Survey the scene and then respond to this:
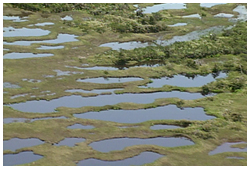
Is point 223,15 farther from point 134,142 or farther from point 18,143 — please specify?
point 18,143

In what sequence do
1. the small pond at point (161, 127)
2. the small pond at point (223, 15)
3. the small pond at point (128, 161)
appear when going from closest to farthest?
the small pond at point (128, 161) < the small pond at point (161, 127) < the small pond at point (223, 15)

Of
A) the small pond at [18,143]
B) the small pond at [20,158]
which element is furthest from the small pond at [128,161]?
→ the small pond at [18,143]

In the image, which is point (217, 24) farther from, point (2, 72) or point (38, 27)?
point (2, 72)

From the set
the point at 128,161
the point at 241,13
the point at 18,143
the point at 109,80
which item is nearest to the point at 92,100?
the point at 109,80

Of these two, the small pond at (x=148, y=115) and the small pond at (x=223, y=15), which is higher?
the small pond at (x=223, y=15)

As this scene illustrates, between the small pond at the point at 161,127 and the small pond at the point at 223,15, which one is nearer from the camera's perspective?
the small pond at the point at 161,127

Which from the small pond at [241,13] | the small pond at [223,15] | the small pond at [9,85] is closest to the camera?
the small pond at [9,85]

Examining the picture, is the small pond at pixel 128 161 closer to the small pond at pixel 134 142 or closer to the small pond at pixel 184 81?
the small pond at pixel 134 142
